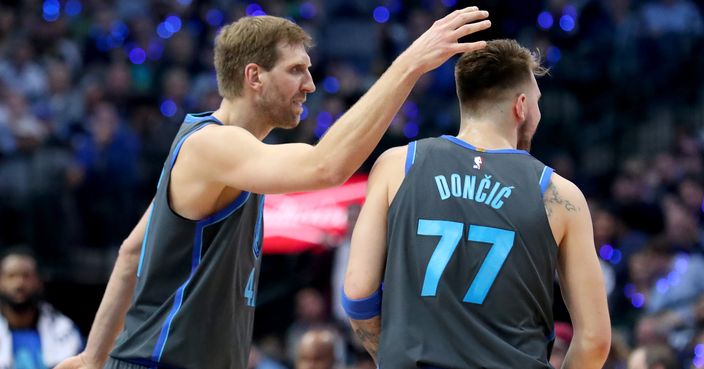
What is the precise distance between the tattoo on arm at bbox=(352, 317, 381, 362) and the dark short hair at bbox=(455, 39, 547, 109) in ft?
2.89

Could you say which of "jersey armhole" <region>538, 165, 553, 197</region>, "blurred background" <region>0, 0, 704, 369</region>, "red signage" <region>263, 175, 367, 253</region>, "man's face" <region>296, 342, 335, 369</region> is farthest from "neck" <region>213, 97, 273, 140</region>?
"red signage" <region>263, 175, 367, 253</region>

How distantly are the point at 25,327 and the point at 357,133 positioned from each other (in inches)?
216

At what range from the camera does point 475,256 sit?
14.1ft

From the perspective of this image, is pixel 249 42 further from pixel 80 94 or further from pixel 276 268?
pixel 80 94

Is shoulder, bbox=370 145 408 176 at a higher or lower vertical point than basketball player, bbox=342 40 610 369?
higher

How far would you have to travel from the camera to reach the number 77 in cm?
427

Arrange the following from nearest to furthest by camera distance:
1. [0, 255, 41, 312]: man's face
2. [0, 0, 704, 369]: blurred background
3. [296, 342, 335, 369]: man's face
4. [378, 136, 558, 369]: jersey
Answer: [378, 136, 558, 369]: jersey < [296, 342, 335, 369]: man's face < [0, 255, 41, 312]: man's face < [0, 0, 704, 369]: blurred background

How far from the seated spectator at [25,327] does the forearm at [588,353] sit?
17.5ft

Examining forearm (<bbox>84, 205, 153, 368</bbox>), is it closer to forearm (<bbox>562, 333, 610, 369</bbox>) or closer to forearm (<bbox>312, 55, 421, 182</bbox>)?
forearm (<bbox>312, 55, 421, 182</bbox>)

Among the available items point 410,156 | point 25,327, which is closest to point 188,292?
point 410,156

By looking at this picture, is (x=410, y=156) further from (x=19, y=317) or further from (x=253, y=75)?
(x=19, y=317)

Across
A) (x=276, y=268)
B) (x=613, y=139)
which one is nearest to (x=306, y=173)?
(x=276, y=268)

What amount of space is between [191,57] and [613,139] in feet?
16.7

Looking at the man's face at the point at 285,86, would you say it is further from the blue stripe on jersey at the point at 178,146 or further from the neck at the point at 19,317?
the neck at the point at 19,317
